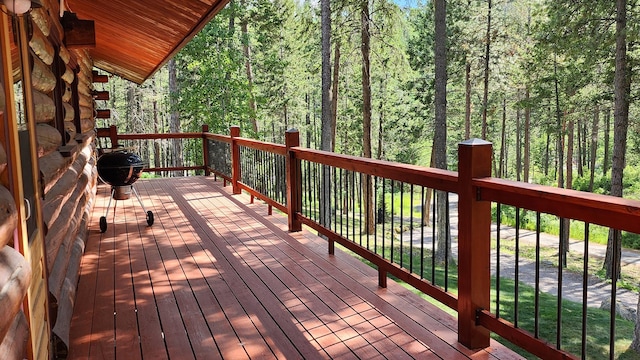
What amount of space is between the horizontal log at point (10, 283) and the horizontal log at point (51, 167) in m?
1.09

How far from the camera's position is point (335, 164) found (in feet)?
14.0

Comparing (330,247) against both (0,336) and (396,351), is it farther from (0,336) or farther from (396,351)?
(0,336)

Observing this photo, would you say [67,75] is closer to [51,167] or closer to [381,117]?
[51,167]

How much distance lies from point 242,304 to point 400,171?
1.42 metres

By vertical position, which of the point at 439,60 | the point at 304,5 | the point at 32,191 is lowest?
the point at 32,191

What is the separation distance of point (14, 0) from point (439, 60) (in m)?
11.0

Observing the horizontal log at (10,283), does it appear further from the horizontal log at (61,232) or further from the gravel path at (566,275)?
the gravel path at (566,275)

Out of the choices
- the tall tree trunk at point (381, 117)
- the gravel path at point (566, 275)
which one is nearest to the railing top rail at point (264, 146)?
the gravel path at point (566, 275)

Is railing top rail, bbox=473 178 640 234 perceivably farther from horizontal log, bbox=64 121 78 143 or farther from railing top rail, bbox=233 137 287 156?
horizontal log, bbox=64 121 78 143

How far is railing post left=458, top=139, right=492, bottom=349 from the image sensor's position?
265 centimetres

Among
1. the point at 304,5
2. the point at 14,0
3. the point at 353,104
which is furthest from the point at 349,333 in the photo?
the point at 353,104

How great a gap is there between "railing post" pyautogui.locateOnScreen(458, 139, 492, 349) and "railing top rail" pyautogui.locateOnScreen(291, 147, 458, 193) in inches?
5.4

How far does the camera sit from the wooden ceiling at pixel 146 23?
420 cm

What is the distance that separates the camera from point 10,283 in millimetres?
1562
